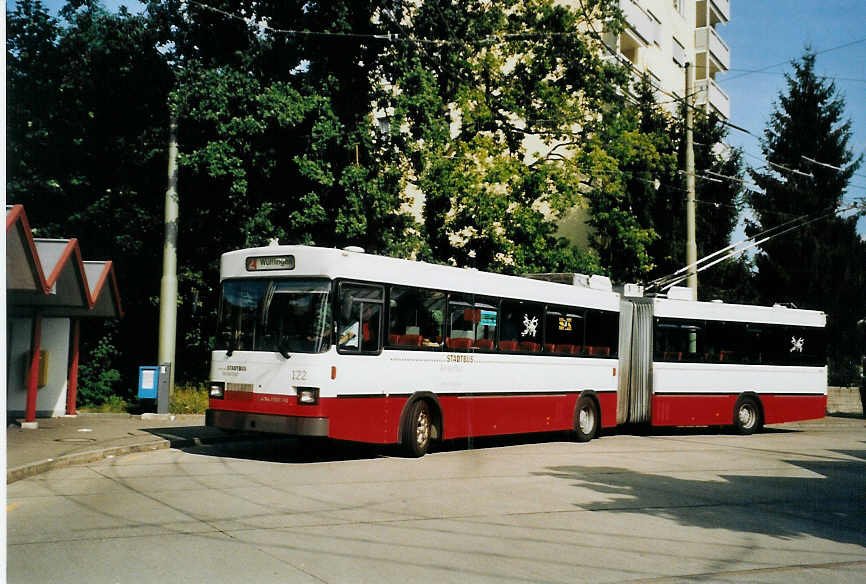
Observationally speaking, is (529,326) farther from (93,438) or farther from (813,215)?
(813,215)

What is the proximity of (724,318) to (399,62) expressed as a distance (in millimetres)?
10616

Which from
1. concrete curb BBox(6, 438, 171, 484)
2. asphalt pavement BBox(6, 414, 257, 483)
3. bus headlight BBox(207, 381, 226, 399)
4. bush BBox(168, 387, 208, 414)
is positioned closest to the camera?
concrete curb BBox(6, 438, 171, 484)

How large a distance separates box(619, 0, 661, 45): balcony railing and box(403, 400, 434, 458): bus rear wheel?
26046 millimetres

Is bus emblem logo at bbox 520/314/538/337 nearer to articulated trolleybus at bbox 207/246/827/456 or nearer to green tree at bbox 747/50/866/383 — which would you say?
articulated trolleybus at bbox 207/246/827/456

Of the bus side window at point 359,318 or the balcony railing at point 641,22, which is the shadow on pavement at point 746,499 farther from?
the balcony railing at point 641,22

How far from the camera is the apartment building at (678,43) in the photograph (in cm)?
3897

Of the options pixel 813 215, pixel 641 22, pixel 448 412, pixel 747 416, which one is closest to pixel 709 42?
pixel 641 22

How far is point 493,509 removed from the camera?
9.90 m

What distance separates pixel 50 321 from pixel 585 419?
11.7 m

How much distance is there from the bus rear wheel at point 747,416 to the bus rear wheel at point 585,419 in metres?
4.59

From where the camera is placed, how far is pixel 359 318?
13594 mm

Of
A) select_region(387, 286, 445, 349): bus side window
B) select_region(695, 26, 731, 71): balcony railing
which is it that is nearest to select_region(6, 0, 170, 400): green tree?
select_region(387, 286, 445, 349): bus side window

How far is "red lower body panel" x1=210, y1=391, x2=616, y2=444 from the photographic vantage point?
13.1 meters

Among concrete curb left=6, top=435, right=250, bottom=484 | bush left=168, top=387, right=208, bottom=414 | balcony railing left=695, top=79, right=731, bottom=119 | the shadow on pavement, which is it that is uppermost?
balcony railing left=695, top=79, right=731, bottom=119
